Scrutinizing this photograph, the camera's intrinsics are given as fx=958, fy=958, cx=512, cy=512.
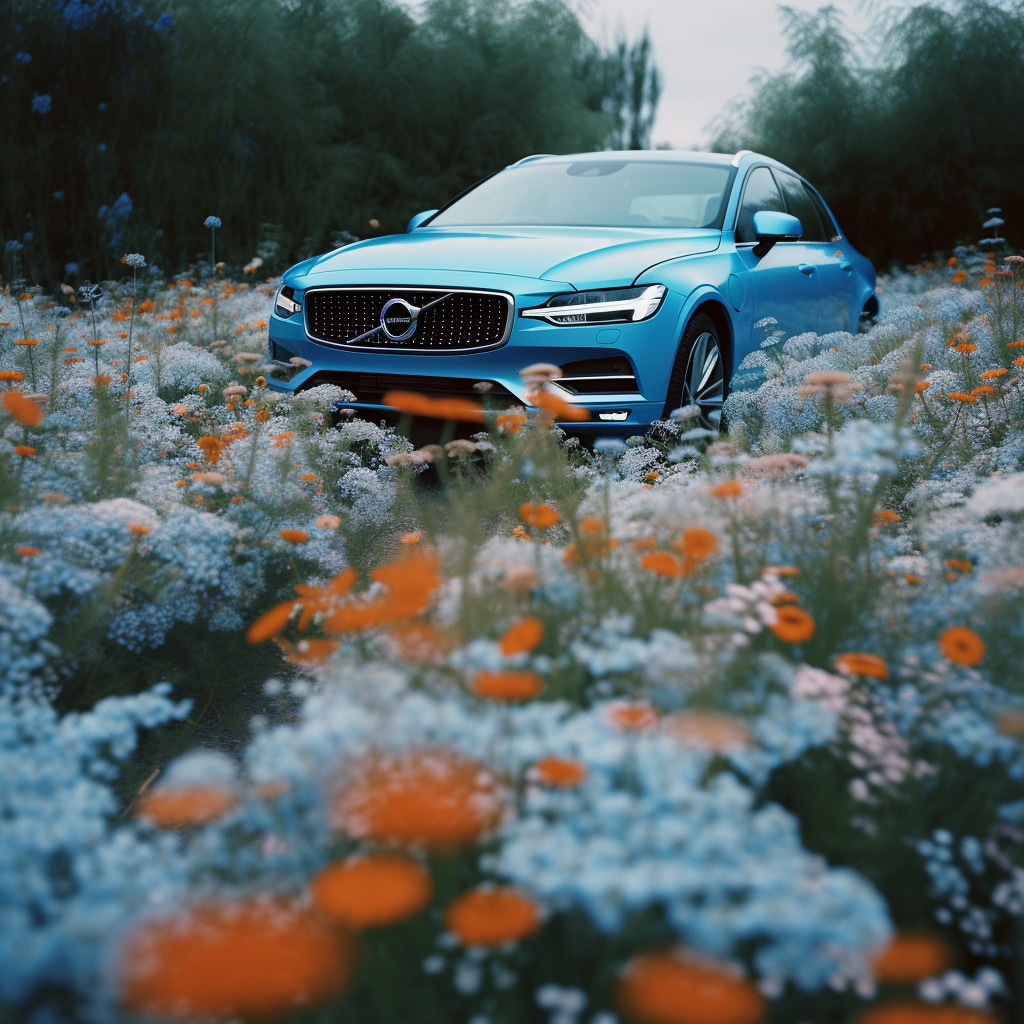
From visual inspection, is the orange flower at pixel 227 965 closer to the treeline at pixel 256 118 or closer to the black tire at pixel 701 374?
the black tire at pixel 701 374

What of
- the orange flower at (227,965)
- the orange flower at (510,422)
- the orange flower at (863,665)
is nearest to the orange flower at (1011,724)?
the orange flower at (863,665)

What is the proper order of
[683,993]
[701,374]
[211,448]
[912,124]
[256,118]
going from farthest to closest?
1. [912,124]
2. [256,118]
3. [701,374]
4. [211,448]
5. [683,993]

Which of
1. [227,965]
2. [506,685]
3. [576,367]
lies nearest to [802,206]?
[576,367]

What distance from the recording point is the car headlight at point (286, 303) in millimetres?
4941

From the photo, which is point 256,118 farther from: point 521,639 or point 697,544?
point 521,639

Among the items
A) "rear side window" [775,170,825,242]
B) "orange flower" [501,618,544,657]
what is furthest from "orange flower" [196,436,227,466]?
"rear side window" [775,170,825,242]

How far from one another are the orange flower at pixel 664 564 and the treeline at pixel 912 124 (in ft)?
47.8

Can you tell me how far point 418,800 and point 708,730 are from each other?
16.3 inches

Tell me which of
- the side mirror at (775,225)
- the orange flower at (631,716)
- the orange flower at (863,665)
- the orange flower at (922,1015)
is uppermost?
the side mirror at (775,225)

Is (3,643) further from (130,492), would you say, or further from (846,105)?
(846,105)

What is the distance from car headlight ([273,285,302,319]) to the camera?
494 centimetres

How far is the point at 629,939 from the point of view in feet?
3.84

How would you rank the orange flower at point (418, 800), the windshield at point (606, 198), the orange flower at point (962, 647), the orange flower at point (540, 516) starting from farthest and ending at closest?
1. the windshield at point (606, 198)
2. the orange flower at point (540, 516)
3. the orange flower at point (962, 647)
4. the orange flower at point (418, 800)

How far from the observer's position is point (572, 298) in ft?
14.1
